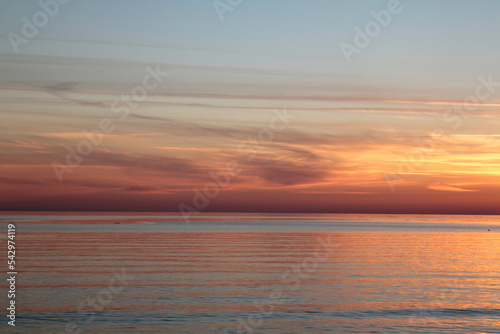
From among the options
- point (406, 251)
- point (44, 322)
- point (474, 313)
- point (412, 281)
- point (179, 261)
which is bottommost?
point (44, 322)

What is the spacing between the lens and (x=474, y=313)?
28.5m

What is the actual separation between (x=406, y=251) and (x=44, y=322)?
4602cm

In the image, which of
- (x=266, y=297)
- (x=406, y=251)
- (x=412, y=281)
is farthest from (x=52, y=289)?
(x=406, y=251)

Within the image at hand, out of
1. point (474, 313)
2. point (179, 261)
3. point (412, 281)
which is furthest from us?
point (179, 261)

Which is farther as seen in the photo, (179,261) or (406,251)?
(406,251)

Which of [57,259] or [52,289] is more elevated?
[57,259]

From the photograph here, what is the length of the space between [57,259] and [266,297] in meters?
24.5

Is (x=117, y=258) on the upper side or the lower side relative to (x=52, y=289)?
upper

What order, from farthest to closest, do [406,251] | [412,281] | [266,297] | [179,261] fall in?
1. [406,251]
2. [179,261]
3. [412,281]
4. [266,297]

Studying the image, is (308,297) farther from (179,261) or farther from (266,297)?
(179,261)

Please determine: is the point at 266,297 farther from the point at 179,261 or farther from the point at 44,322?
Answer: the point at 179,261

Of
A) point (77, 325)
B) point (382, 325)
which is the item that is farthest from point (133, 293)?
point (382, 325)

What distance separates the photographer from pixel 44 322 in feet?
82.8

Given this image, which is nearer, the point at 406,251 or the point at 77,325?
the point at 77,325
